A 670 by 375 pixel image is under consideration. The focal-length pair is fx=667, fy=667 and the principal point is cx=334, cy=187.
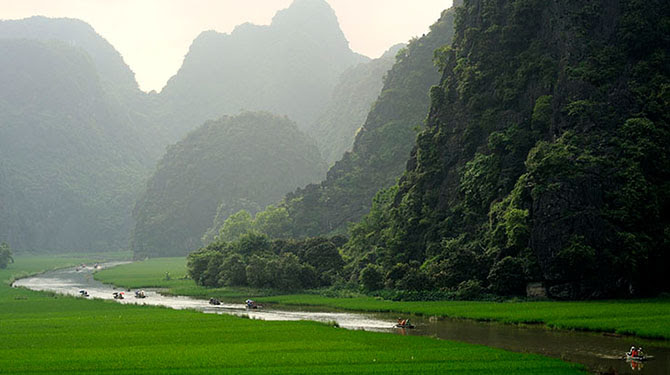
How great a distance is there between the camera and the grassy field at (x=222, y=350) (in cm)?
2900

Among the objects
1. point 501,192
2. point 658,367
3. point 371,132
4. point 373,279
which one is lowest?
point 658,367

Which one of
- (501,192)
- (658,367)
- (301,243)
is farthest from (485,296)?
(301,243)

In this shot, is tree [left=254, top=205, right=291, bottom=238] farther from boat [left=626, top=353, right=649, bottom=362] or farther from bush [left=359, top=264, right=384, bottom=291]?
boat [left=626, top=353, right=649, bottom=362]

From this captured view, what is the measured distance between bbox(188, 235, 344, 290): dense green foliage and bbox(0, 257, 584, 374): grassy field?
30585 millimetres

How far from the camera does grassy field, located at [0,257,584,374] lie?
95.1 ft

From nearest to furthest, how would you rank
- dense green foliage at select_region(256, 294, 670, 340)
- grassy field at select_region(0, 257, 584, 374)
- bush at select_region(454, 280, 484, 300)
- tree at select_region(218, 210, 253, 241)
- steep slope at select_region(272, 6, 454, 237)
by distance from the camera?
grassy field at select_region(0, 257, 584, 374)
dense green foliage at select_region(256, 294, 670, 340)
bush at select_region(454, 280, 484, 300)
steep slope at select_region(272, 6, 454, 237)
tree at select_region(218, 210, 253, 241)

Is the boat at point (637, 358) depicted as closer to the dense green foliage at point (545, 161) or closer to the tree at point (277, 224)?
the dense green foliage at point (545, 161)

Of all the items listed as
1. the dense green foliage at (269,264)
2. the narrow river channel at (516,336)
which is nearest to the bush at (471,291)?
the narrow river channel at (516,336)

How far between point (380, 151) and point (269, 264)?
191ft

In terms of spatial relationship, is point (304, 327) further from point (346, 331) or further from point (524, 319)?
point (524, 319)

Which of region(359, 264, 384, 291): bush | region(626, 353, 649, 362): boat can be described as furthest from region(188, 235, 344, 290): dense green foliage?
region(626, 353, 649, 362): boat

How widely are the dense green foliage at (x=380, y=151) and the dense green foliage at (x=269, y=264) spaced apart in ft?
111

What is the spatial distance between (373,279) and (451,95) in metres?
26.4

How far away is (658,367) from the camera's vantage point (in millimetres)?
29609
